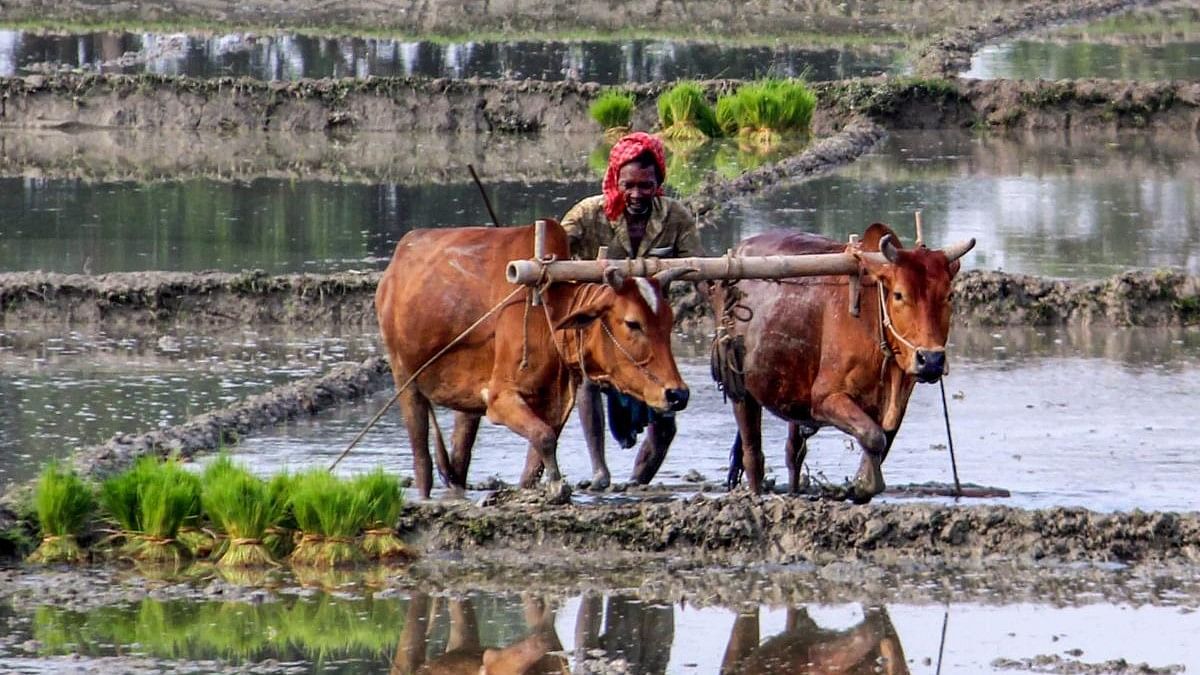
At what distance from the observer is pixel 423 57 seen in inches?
966

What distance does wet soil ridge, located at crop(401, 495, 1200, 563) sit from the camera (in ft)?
25.4

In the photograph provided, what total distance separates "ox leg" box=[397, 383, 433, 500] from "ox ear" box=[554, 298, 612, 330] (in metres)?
Answer: 1.03

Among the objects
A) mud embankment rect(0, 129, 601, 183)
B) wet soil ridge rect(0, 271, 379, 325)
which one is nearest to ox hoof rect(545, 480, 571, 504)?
wet soil ridge rect(0, 271, 379, 325)

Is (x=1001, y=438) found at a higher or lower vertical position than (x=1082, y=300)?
lower

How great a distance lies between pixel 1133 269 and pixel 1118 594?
6.08 m

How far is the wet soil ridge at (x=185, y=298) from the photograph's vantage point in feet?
41.2

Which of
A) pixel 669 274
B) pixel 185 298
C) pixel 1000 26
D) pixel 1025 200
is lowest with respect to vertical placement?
pixel 185 298

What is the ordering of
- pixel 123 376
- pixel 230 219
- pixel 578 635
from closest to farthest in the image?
pixel 578 635, pixel 123 376, pixel 230 219

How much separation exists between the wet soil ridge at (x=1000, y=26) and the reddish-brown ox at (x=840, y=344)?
13.3m

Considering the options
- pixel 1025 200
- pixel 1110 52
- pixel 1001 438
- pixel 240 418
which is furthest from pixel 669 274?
pixel 1110 52

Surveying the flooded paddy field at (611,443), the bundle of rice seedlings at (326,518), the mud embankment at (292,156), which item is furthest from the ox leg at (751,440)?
the mud embankment at (292,156)

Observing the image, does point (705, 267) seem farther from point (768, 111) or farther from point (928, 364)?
point (768, 111)

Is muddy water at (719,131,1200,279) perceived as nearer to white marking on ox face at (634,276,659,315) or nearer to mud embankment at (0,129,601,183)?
mud embankment at (0,129,601,183)

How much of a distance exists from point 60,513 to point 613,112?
12.4 meters
